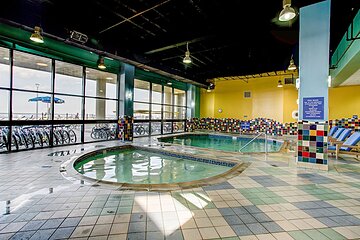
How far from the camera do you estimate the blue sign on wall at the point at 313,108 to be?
387cm

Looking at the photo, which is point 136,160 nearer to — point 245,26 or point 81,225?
point 81,225

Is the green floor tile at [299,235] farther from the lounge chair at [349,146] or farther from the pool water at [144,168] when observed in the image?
the lounge chair at [349,146]

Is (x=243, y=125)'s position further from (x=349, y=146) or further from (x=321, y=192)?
(x=321, y=192)

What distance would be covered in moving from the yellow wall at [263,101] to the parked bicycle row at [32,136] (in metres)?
9.25

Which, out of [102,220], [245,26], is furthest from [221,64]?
[102,220]

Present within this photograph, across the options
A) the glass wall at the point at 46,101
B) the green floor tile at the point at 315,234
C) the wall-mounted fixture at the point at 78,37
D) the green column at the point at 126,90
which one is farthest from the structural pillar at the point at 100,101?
the green floor tile at the point at 315,234

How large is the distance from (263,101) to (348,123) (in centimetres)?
405

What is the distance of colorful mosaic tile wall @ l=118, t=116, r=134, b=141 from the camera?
316 inches

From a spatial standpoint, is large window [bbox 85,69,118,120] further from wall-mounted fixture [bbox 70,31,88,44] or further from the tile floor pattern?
the tile floor pattern

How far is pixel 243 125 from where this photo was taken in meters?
11.8

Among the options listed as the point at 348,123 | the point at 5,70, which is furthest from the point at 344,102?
the point at 5,70

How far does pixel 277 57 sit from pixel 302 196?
6.86 meters

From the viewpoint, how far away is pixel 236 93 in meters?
12.2

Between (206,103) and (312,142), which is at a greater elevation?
(206,103)
